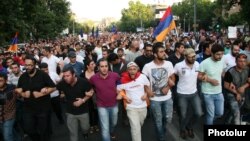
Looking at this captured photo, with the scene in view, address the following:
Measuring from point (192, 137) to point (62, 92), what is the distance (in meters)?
2.61

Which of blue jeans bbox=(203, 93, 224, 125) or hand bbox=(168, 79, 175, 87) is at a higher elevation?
hand bbox=(168, 79, 175, 87)

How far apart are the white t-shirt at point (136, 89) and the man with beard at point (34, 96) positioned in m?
1.27

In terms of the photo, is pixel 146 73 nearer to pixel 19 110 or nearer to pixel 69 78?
pixel 69 78

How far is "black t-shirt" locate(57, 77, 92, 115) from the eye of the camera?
670 centimetres

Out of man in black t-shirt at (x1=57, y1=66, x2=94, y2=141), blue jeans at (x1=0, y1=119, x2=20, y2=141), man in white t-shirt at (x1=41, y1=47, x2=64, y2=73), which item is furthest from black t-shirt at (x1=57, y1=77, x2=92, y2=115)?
man in white t-shirt at (x1=41, y1=47, x2=64, y2=73)

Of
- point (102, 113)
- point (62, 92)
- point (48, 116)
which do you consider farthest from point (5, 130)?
point (102, 113)

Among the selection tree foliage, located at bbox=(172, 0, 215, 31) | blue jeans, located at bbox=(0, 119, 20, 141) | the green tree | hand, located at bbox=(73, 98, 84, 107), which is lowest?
blue jeans, located at bbox=(0, 119, 20, 141)

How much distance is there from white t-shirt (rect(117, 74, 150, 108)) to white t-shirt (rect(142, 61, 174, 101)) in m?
0.31

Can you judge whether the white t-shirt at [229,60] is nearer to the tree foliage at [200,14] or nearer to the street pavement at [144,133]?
the street pavement at [144,133]

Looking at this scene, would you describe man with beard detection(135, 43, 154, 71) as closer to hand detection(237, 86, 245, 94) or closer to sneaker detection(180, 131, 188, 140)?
sneaker detection(180, 131, 188, 140)

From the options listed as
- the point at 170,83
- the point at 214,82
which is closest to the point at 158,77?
the point at 170,83

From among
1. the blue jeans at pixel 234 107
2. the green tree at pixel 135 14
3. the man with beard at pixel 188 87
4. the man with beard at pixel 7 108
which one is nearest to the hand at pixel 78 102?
the man with beard at pixel 7 108

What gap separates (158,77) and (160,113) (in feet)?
2.07

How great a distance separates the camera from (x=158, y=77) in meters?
7.09
